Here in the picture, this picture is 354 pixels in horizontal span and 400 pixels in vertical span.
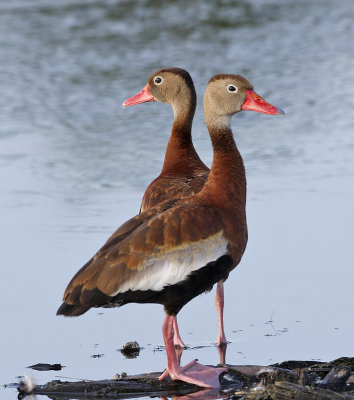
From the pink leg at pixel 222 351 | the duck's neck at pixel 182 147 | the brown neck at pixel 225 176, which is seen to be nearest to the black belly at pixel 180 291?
the brown neck at pixel 225 176

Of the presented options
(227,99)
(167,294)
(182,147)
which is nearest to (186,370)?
(167,294)

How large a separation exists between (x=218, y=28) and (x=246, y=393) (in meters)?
13.6

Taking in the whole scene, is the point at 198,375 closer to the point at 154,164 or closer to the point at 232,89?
the point at 232,89

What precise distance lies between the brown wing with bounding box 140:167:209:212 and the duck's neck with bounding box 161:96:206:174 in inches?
14.5

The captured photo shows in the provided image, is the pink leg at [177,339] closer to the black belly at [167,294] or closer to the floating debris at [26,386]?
the black belly at [167,294]

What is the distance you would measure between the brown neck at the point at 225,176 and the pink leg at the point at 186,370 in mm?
856

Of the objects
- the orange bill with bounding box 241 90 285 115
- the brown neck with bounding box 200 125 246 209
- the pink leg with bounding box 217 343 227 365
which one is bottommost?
the pink leg with bounding box 217 343 227 365

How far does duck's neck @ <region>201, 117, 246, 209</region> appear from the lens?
267 inches

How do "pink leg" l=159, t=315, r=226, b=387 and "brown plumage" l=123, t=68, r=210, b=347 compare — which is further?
"brown plumage" l=123, t=68, r=210, b=347

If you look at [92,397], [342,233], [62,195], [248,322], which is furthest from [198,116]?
[92,397]

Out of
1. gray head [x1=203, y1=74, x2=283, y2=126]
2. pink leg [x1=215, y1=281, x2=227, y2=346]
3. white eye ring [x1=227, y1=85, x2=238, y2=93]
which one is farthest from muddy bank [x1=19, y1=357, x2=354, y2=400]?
white eye ring [x1=227, y1=85, x2=238, y2=93]

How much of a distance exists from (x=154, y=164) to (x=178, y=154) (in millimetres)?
2730

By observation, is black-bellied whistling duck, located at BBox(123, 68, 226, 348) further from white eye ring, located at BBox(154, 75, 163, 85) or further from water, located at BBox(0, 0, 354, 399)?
water, located at BBox(0, 0, 354, 399)

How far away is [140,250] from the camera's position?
633 centimetres
